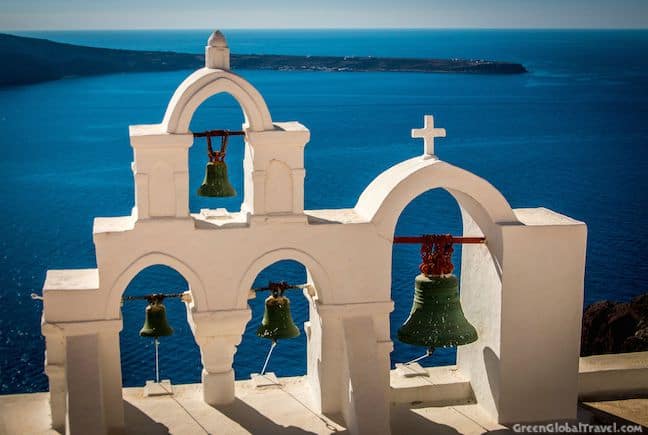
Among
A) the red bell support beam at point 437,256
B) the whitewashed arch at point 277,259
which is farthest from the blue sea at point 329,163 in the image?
the whitewashed arch at point 277,259

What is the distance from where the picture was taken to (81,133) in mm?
60625

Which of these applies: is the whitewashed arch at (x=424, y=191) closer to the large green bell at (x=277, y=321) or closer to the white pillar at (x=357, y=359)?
the white pillar at (x=357, y=359)

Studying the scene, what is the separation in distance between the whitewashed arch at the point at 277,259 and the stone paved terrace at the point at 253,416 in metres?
1.61

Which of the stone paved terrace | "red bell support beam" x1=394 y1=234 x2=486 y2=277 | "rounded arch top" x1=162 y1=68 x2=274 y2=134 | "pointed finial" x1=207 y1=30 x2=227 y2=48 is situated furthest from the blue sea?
"pointed finial" x1=207 y1=30 x2=227 y2=48

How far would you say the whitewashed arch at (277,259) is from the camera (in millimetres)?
12312

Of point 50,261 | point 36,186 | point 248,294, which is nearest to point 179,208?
point 248,294

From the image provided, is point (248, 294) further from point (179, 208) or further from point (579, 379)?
point (579, 379)

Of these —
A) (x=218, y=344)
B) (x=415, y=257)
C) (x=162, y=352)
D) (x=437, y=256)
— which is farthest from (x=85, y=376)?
(x=415, y=257)

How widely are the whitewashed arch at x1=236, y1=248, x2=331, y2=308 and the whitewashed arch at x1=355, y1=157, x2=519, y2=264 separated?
0.90 meters

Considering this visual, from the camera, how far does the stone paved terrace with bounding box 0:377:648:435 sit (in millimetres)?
12664

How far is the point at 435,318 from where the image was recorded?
12.0 m

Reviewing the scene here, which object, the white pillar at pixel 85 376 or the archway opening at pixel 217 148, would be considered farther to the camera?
the archway opening at pixel 217 148

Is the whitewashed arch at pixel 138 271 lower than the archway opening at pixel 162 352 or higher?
higher

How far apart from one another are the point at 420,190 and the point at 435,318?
1.59m
